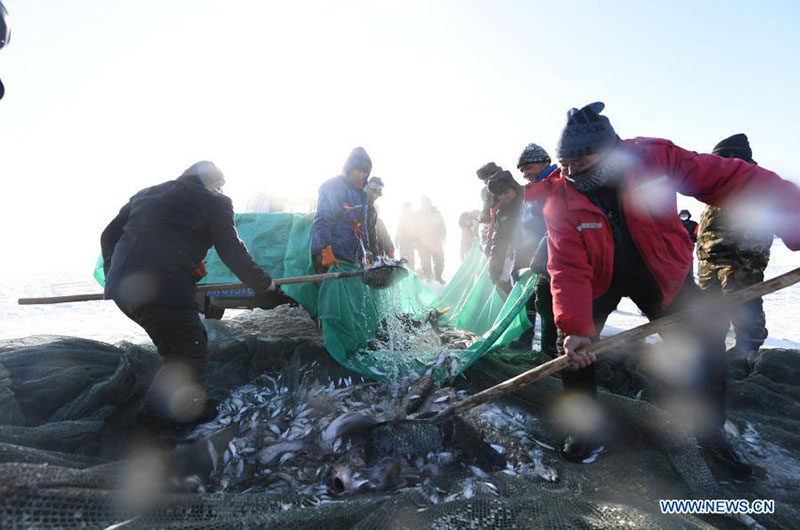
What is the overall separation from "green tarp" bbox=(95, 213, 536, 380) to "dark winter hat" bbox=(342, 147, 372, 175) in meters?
0.88

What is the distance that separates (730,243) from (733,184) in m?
2.57

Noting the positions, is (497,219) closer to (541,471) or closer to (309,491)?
(541,471)

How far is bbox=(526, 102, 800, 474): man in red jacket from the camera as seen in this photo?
2.18 m

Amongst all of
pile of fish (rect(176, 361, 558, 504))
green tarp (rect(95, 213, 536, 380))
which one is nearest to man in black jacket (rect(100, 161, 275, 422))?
pile of fish (rect(176, 361, 558, 504))

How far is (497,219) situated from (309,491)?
3.43 metres

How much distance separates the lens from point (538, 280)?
378 cm

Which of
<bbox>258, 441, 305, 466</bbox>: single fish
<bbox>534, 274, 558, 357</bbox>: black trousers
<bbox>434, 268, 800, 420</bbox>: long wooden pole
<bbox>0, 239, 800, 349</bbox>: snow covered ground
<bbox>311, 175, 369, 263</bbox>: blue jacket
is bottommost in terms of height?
<bbox>0, 239, 800, 349</bbox>: snow covered ground

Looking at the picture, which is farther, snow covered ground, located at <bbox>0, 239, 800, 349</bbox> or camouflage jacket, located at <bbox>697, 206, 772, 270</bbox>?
snow covered ground, located at <bbox>0, 239, 800, 349</bbox>

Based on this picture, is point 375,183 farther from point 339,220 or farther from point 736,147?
point 736,147

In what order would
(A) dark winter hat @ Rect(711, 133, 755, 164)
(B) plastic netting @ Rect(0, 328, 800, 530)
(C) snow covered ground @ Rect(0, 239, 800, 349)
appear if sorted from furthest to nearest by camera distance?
(C) snow covered ground @ Rect(0, 239, 800, 349)
(A) dark winter hat @ Rect(711, 133, 755, 164)
(B) plastic netting @ Rect(0, 328, 800, 530)

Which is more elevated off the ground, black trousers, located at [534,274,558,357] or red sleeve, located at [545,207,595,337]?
red sleeve, located at [545,207,595,337]

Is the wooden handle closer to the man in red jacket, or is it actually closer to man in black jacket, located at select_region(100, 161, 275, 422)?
man in black jacket, located at select_region(100, 161, 275, 422)

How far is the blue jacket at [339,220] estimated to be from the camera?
4.34 meters

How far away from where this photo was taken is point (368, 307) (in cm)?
461
